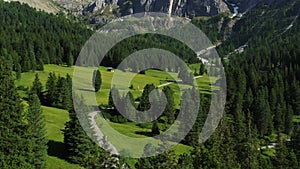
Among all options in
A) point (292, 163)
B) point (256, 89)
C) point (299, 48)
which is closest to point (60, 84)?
point (292, 163)

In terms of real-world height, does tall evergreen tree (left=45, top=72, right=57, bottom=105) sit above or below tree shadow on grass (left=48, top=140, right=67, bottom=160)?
above

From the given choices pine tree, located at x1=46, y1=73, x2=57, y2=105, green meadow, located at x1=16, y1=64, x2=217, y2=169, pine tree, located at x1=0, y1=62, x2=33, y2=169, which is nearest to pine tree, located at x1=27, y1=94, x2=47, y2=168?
green meadow, located at x1=16, y1=64, x2=217, y2=169

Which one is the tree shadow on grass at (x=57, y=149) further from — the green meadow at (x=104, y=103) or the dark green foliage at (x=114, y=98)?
the dark green foliage at (x=114, y=98)

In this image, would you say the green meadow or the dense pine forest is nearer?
the dense pine forest

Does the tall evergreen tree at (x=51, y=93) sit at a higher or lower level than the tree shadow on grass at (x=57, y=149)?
higher

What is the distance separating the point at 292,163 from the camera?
65.7 metres

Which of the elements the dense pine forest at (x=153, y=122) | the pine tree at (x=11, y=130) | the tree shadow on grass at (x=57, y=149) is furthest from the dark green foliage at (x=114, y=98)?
the pine tree at (x=11, y=130)

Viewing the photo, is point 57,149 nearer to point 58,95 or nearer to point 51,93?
point 58,95

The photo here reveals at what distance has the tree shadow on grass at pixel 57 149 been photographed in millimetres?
62109

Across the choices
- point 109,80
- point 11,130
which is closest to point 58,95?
point 109,80

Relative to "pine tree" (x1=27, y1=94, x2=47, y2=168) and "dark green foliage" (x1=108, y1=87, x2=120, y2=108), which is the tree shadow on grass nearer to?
"pine tree" (x1=27, y1=94, x2=47, y2=168)

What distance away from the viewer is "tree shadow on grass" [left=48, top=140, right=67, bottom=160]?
204 ft

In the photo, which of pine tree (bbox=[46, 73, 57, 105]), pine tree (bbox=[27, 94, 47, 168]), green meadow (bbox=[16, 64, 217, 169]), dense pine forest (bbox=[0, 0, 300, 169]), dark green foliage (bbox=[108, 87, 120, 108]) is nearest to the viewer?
dense pine forest (bbox=[0, 0, 300, 169])

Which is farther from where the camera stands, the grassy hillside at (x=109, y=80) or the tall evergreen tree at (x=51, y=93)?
the grassy hillside at (x=109, y=80)
